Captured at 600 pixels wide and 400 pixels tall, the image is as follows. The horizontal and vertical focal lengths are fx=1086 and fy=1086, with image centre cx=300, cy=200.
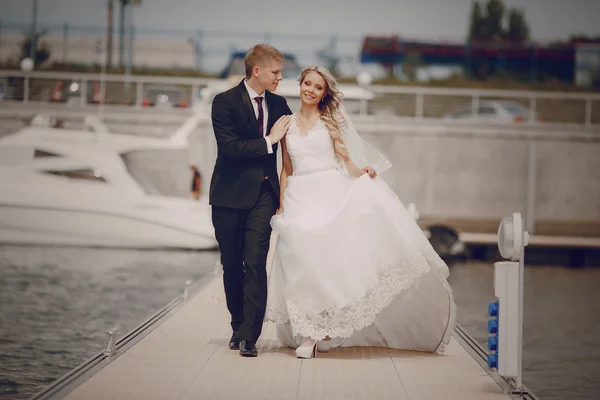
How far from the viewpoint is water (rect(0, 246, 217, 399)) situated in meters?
10.5

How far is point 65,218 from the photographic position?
1051 inches

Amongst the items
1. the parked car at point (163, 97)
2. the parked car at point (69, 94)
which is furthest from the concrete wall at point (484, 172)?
the parked car at point (69, 94)

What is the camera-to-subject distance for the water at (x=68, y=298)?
415 inches

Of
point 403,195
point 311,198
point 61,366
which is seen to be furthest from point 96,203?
point 311,198

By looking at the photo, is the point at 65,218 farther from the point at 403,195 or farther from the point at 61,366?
the point at 61,366

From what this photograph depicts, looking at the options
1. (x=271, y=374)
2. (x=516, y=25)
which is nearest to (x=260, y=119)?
(x=271, y=374)

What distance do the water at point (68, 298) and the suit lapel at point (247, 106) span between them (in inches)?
113

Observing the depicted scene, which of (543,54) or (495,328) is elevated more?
(543,54)

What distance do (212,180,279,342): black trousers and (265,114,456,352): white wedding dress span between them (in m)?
0.13

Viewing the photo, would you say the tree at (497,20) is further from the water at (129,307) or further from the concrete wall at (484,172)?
the water at (129,307)

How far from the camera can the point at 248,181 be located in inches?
305

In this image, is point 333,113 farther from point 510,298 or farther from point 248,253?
point 510,298

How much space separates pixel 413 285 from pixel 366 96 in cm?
2828

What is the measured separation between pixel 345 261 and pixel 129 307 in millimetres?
8551
